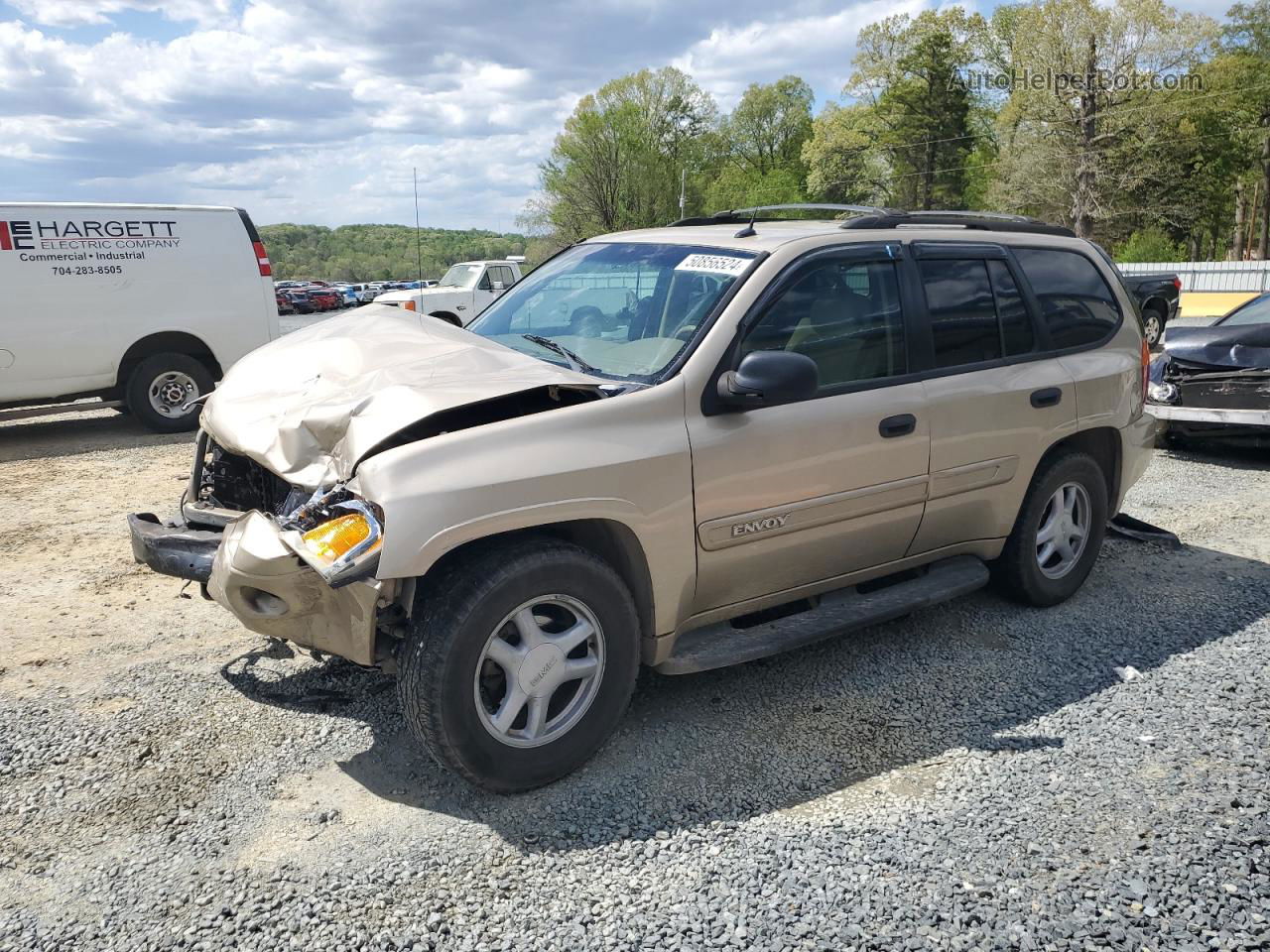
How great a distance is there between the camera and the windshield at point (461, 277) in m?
17.1

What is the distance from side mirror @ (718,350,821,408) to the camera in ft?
10.9

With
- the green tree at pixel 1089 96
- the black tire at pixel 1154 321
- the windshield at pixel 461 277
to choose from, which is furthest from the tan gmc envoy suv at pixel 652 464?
the green tree at pixel 1089 96

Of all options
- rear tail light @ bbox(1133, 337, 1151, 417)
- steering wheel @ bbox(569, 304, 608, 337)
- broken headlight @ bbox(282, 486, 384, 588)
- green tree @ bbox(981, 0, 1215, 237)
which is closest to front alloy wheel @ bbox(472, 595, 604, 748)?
broken headlight @ bbox(282, 486, 384, 588)

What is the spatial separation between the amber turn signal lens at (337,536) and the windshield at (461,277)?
47.6 feet

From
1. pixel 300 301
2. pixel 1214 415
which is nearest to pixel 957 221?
pixel 1214 415

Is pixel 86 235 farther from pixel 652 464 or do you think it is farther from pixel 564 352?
pixel 652 464

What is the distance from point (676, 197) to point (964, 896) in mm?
70490

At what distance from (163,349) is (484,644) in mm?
8238

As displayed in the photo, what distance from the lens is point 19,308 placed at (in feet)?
29.1

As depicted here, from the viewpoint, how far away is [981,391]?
4266mm

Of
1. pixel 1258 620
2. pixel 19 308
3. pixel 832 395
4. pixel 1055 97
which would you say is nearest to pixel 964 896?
pixel 832 395

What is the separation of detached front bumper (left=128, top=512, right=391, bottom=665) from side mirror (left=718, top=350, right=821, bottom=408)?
1394 mm

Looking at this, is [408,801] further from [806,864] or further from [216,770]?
[806,864]

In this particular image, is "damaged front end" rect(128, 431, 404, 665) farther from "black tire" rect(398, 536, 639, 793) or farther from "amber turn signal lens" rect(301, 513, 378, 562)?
"black tire" rect(398, 536, 639, 793)
